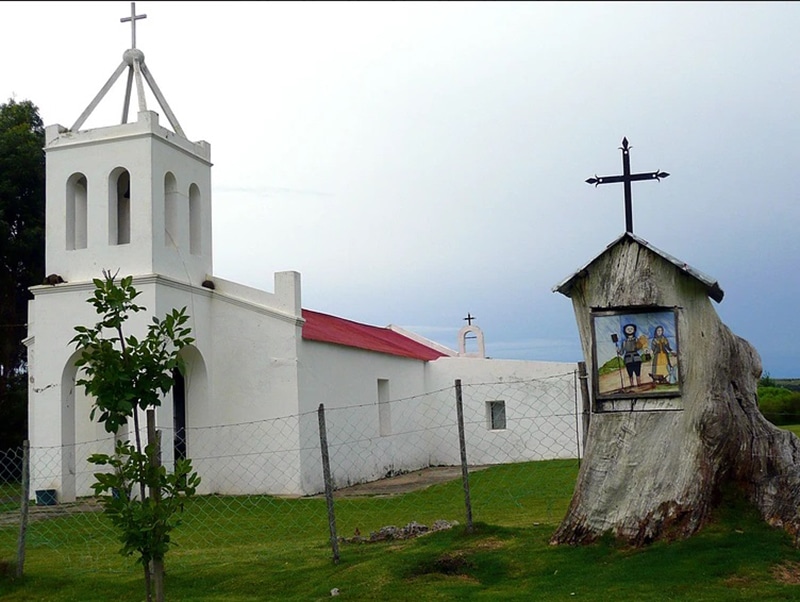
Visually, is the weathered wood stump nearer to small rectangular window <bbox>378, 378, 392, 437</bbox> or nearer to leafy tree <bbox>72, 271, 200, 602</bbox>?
leafy tree <bbox>72, 271, 200, 602</bbox>

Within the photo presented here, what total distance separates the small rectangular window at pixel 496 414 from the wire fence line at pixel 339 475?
1.4 inches

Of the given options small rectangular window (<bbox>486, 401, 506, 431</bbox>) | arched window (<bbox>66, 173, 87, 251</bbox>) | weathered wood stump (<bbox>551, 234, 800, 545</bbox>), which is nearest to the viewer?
weathered wood stump (<bbox>551, 234, 800, 545</bbox>)

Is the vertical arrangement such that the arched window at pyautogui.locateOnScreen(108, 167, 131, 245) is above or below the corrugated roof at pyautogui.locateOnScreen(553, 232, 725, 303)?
above

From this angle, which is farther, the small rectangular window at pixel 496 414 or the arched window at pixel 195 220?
the small rectangular window at pixel 496 414

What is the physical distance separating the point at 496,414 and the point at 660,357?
57.9 ft

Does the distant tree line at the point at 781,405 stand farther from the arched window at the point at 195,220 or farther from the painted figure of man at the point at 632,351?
the painted figure of man at the point at 632,351

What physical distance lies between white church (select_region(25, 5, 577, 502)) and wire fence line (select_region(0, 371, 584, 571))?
77 mm

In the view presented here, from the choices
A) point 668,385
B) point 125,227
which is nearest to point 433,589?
point 668,385

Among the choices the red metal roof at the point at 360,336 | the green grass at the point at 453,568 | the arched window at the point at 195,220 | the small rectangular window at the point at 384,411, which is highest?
the arched window at the point at 195,220

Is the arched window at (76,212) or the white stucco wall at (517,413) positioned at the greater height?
the arched window at (76,212)

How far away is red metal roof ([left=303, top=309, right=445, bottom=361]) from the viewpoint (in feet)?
71.9

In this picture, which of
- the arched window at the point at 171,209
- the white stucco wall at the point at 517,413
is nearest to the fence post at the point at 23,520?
the arched window at the point at 171,209

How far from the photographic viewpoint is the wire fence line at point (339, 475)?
12688 millimetres

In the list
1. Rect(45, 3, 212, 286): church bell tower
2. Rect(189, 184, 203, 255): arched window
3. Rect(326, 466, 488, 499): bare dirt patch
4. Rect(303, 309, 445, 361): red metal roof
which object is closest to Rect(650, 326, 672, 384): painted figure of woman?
Rect(326, 466, 488, 499): bare dirt patch
